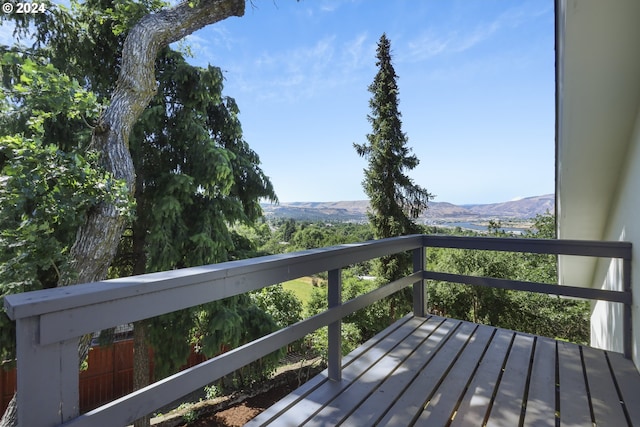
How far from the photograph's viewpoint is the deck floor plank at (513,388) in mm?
1734

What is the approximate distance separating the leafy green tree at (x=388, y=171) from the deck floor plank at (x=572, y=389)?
11556 mm

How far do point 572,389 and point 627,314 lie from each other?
3.15ft

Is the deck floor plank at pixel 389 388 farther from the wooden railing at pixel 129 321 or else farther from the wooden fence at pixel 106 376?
the wooden fence at pixel 106 376

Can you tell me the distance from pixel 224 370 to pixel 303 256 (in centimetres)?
69

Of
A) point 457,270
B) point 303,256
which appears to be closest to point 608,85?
point 303,256

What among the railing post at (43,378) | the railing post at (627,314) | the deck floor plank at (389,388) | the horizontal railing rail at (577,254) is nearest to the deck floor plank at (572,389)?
the railing post at (627,314)

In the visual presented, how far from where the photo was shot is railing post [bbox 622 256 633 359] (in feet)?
8.03

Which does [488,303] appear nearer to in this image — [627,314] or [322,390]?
[627,314]

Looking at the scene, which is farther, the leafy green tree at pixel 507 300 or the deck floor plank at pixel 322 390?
the leafy green tree at pixel 507 300

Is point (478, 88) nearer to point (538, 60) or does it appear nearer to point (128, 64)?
point (538, 60)

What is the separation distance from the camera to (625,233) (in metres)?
2.70

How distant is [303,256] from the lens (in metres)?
1.82

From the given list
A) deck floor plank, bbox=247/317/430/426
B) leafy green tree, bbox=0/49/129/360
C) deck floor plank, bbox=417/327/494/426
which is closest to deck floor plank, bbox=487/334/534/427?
deck floor plank, bbox=417/327/494/426

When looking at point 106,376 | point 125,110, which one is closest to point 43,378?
point 125,110
